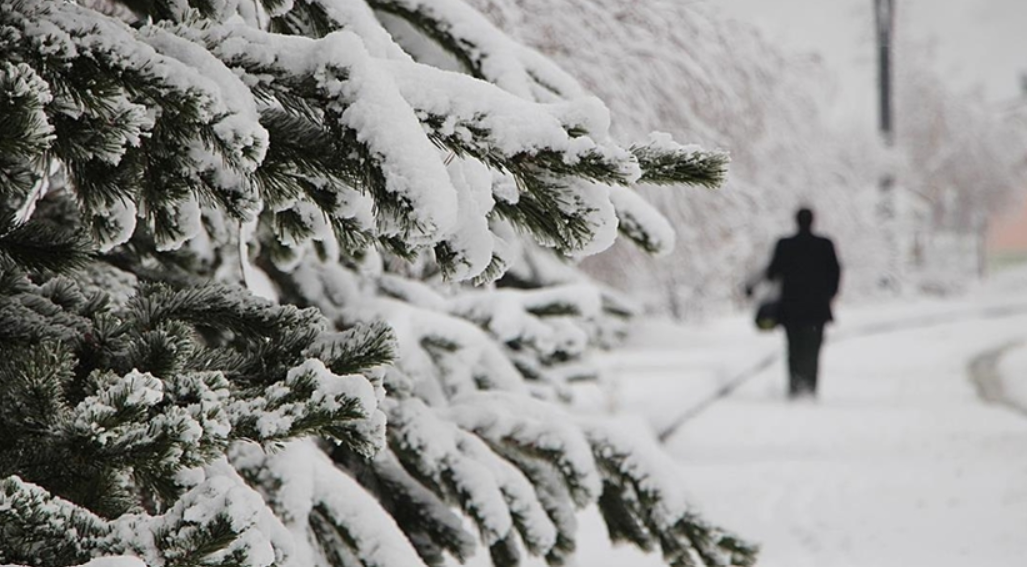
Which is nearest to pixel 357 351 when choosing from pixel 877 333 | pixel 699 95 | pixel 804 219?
pixel 699 95

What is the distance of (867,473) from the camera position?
5.69m

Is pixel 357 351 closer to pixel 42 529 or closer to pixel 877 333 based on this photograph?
pixel 42 529

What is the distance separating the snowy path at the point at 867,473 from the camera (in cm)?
429

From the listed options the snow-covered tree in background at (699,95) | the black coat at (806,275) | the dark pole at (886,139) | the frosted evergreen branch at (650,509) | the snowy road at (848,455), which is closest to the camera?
the frosted evergreen branch at (650,509)

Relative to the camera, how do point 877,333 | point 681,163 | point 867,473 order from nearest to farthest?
point 681,163, point 867,473, point 877,333

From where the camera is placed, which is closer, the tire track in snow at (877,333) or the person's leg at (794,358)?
the tire track in snow at (877,333)

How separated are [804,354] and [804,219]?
1243mm

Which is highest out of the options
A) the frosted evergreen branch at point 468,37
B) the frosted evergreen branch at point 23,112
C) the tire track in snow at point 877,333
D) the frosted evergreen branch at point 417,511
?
the frosted evergreen branch at point 468,37

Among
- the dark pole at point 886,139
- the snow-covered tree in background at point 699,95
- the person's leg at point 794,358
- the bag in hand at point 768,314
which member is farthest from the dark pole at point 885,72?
the person's leg at point 794,358

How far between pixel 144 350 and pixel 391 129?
494mm

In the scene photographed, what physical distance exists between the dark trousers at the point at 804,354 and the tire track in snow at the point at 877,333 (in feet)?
2.41

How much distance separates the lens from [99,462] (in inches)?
48.6

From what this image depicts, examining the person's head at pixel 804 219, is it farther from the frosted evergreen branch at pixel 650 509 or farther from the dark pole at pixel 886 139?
the dark pole at pixel 886 139

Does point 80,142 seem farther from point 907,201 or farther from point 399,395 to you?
point 907,201
